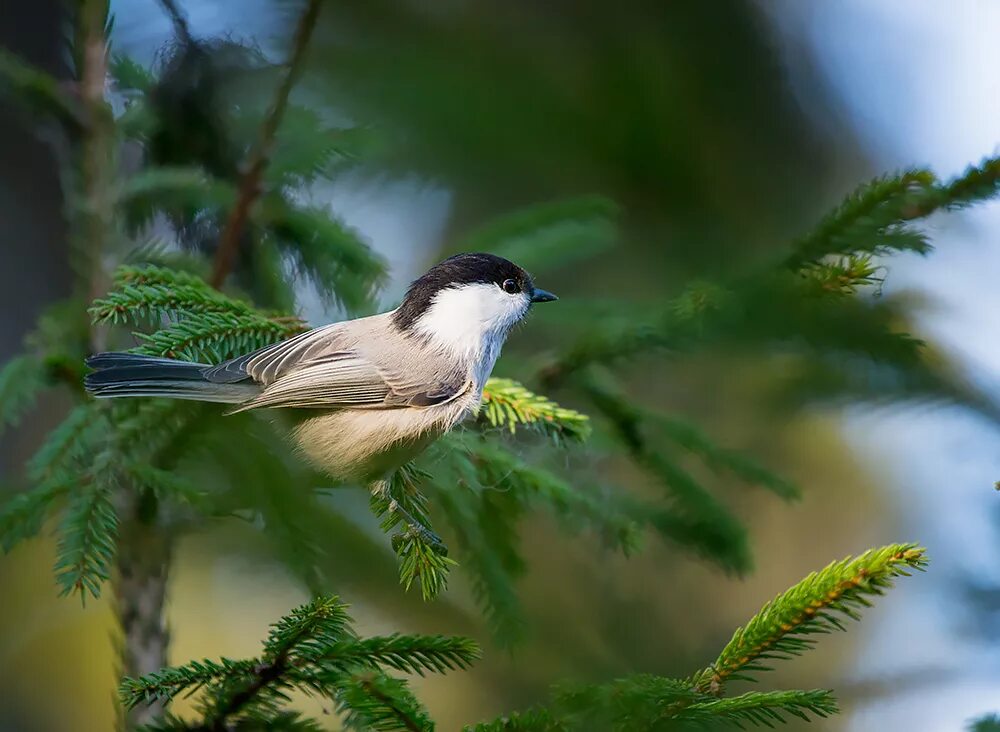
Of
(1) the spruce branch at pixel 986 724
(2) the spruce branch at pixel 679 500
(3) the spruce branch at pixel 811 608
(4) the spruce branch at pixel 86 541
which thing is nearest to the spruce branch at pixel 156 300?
(4) the spruce branch at pixel 86 541

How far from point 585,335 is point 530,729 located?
1.14 metres

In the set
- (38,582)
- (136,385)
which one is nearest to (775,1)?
(136,385)

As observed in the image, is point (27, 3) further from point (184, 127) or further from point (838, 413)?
point (838, 413)

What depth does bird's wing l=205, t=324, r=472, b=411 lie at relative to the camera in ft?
5.97

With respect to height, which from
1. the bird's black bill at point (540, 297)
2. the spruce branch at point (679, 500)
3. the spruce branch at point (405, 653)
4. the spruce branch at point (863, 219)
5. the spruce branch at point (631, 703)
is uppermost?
the bird's black bill at point (540, 297)

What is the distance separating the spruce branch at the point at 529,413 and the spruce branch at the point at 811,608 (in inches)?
23.6

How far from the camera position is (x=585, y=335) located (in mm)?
2014

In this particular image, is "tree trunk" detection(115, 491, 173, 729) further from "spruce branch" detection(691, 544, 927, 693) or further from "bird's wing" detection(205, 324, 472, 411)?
"spruce branch" detection(691, 544, 927, 693)

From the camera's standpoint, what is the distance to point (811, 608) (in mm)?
1055

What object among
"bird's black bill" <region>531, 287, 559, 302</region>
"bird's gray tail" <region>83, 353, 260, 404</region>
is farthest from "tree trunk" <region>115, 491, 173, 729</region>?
"bird's black bill" <region>531, 287, 559, 302</region>

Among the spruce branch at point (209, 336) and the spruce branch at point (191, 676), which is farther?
the spruce branch at point (209, 336)

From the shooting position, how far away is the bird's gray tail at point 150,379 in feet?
5.28

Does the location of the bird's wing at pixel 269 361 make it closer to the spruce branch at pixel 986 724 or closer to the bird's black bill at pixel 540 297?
the bird's black bill at pixel 540 297

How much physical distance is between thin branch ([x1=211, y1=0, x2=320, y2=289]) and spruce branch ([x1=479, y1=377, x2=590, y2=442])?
753 millimetres
